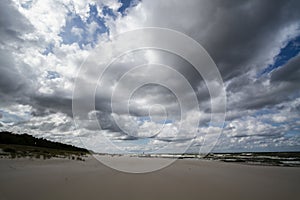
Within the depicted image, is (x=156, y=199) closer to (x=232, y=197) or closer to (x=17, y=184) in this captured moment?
(x=232, y=197)

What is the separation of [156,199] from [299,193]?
751cm

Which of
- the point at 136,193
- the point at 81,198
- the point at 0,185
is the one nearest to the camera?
the point at 81,198

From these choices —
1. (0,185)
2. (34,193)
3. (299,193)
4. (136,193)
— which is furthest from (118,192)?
(299,193)

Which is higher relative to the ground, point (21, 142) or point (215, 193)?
point (21, 142)

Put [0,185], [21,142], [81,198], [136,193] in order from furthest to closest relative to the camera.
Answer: [21,142], [0,185], [136,193], [81,198]

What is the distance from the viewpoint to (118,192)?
348 inches

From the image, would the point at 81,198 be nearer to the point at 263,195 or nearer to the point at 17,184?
the point at 17,184

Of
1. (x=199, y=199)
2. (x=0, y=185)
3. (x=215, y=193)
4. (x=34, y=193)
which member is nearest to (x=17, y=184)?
(x=0, y=185)

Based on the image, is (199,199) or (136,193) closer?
(199,199)

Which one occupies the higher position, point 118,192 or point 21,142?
point 21,142

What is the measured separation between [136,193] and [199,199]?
2.76m

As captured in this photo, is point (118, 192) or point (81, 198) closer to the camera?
point (81, 198)

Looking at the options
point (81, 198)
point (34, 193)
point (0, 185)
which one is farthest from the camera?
point (0, 185)

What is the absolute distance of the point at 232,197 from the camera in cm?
842
